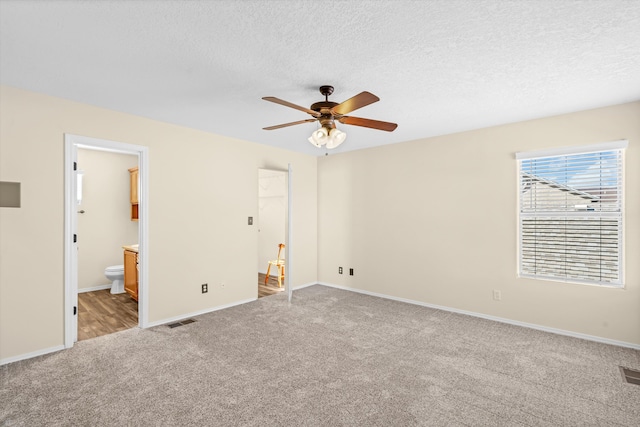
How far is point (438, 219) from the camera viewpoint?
4.44 m

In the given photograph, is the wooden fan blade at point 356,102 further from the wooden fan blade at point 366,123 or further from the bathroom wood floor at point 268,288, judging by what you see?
the bathroom wood floor at point 268,288

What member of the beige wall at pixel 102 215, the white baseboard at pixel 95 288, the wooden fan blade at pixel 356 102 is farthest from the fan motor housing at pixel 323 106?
the white baseboard at pixel 95 288

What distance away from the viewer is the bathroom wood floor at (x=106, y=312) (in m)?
3.57

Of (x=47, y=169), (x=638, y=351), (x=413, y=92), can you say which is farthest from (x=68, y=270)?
(x=638, y=351)

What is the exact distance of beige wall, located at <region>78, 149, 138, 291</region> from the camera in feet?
17.4

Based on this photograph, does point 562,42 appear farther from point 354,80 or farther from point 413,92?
point 354,80

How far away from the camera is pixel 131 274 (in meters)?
4.76

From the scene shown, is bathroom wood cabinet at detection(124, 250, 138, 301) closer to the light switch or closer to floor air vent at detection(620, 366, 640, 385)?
the light switch

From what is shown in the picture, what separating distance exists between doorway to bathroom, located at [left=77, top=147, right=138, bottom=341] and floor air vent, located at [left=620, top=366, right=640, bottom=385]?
18.7 ft

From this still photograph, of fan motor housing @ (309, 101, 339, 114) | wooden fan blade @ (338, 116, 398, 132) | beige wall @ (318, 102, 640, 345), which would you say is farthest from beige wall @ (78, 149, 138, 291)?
→ wooden fan blade @ (338, 116, 398, 132)

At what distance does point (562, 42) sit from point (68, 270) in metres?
4.51

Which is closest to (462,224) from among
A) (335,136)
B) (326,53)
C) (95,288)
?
(335,136)

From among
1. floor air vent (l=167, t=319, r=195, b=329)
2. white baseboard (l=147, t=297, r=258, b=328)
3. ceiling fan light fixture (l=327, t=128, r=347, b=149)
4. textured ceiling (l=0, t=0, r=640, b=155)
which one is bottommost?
floor air vent (l=167, t=319, r=195, b=329)

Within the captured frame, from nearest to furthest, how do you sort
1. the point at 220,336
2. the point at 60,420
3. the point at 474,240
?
the point at 60,420 → the point at 220,336 → the point at 474,240
